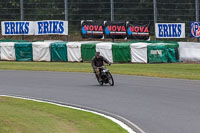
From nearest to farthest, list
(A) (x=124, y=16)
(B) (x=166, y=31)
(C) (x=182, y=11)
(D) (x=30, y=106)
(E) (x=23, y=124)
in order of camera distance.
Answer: (E) (x=23, y=124)
(D) (x=30, y=106)
(B) (x=166, y=31)
(C) (x=182, y=11)
(A) (x=124, y=16)

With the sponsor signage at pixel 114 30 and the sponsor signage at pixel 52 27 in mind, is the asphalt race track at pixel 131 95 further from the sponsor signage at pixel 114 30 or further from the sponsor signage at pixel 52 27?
the sponsor signage at pixel 52 27

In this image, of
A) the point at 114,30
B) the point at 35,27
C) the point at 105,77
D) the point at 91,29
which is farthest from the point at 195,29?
the point at 105,77

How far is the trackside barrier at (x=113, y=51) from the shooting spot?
37.2 metres

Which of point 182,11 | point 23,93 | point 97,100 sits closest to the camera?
point 97,100

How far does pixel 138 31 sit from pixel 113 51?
460 cm

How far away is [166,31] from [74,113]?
27.7 metres

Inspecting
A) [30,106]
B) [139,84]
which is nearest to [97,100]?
[30,106]

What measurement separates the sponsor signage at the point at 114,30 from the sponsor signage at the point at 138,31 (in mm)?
477

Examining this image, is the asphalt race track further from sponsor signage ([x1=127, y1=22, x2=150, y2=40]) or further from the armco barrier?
sponsor signage ([x1=127, y1=22, x2=150, y2=40])

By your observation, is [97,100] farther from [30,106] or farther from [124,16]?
[124,16]

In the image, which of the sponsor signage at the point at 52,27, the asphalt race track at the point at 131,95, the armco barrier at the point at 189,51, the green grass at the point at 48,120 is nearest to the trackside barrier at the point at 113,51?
the armco barrier at the point at 189,51

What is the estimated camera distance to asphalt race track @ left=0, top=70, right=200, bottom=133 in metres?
13.1

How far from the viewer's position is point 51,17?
5016 centimetres

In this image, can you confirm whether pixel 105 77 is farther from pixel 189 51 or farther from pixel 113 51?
pixel 189 51
